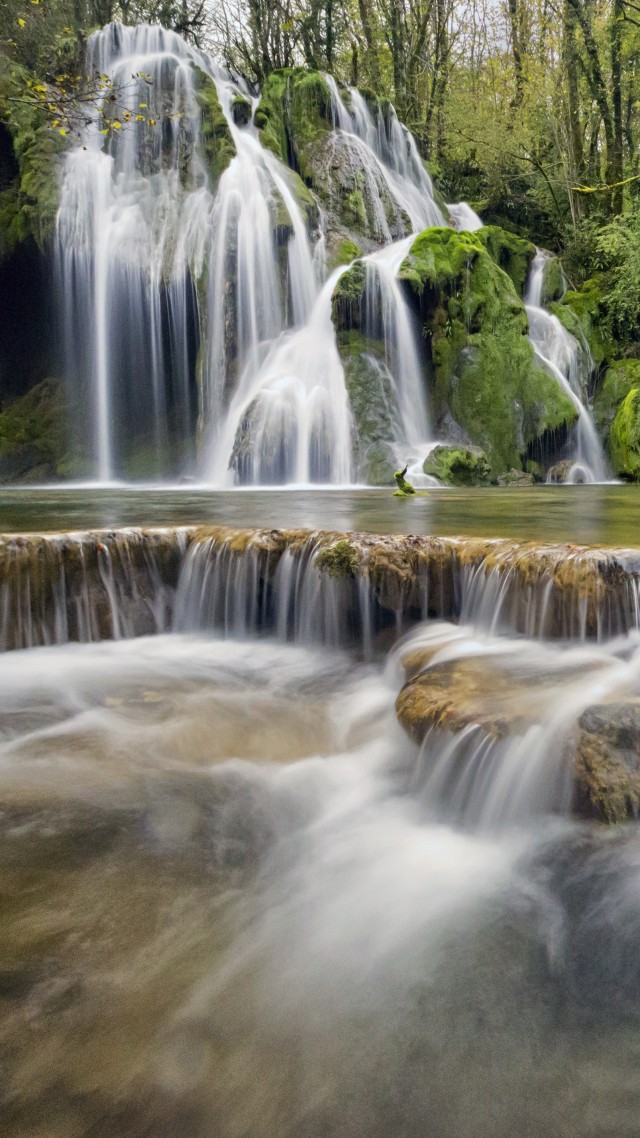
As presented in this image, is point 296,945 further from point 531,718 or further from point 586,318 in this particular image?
point 586,318

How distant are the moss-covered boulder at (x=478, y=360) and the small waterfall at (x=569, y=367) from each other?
500 mm

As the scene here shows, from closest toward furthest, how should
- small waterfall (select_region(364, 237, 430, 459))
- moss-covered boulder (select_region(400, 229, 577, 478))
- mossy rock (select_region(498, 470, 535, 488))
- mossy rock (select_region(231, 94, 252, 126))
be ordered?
mossy rock (select_region(498, 470, 535, 488))
small waterfall (select_region(364, 237, 430, 459))
moss-covered boulder (select_region(400, 229, 577, 478))
mossy rock (select_region(231, 94, 252, 126))

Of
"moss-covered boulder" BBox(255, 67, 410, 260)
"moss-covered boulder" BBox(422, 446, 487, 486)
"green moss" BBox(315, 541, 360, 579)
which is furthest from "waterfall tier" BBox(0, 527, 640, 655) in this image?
"moss-covered boulder" BBox(255, 67, 410, 260)

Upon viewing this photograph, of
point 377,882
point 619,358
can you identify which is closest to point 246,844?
point 377,882

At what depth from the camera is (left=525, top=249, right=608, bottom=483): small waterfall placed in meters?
14.2

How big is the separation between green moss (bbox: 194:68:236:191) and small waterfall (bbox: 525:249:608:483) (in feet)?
25.5

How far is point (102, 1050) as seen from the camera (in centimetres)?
187

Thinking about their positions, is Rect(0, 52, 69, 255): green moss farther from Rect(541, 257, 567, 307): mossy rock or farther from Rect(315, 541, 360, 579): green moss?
Rect(315, 541, 360, 579): green moss

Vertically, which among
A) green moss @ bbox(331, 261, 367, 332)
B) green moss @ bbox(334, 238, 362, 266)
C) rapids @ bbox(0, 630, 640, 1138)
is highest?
green moss @ bbox(334, 238, 362, 266)

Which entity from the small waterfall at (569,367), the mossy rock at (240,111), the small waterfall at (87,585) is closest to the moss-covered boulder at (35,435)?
the mossy rock at (240,111)

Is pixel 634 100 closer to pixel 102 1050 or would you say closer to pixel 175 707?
pixel 175 707

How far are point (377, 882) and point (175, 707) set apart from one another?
6.67 feet

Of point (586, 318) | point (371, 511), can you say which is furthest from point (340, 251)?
point (371, 511)

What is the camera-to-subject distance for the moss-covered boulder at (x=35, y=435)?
16.3m
